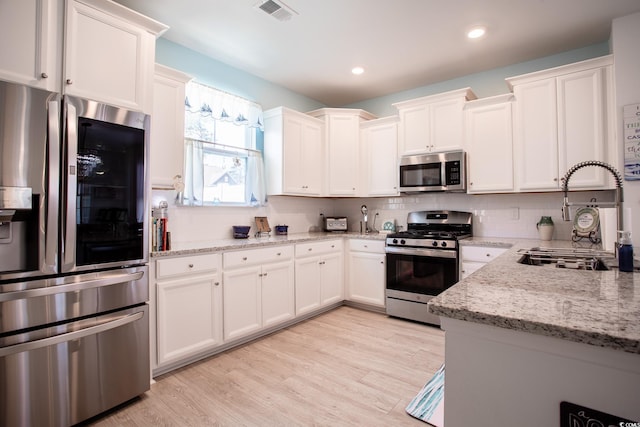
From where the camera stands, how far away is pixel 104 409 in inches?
73.4

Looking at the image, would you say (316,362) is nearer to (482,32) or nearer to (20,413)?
(20,413)

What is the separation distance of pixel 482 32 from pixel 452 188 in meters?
1.45

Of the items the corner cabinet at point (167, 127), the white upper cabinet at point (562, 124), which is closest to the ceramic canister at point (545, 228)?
the white upper cabinet at point (562, 124)

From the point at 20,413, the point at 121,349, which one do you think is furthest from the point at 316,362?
the point at 20,413

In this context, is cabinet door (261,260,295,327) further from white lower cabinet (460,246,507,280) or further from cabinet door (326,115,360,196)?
white lower cabinet (460,246,507,280)

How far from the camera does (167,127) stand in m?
2.54

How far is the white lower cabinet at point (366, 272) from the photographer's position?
3711 millimetres

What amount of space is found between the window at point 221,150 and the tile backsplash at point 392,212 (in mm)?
157

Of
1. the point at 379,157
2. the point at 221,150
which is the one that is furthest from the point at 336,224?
the point at 221,150

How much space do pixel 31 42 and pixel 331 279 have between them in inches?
124

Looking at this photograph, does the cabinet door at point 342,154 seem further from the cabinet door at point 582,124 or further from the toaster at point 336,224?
the cabinet door at point 582,124

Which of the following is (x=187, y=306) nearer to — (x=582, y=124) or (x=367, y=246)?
(x=367, y=246)

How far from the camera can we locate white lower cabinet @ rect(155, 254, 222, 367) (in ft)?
7.50

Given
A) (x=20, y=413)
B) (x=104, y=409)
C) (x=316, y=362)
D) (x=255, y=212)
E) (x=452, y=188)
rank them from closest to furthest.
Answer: (x=20, y=413) → (x=104, y=409) → (x=316, y=362) → (x=452, y=188) → (x=255, y=212)
